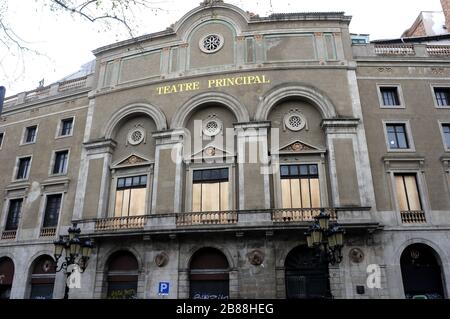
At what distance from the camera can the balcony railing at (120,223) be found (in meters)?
20.2

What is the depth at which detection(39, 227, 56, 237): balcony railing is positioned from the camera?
22.4 meters

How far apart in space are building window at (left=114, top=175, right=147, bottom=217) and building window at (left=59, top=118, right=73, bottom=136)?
21.2 ft

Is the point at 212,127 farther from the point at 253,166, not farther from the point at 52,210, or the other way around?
the point at 52,210

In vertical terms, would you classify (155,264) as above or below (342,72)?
below

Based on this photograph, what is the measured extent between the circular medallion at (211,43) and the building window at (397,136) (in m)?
12.0

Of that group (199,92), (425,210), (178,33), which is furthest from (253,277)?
(178,33)

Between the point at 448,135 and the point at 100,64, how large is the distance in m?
23.9

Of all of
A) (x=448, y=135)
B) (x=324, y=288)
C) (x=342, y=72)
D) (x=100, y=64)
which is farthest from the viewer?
(x=100, y=64)

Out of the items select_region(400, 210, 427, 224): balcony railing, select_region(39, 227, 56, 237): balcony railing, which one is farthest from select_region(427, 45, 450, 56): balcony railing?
select_region(39, 227, 56, 237): balcony railing

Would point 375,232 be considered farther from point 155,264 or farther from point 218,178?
point 155,264

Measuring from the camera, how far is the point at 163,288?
1856 cm

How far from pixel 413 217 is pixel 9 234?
83.0 feet

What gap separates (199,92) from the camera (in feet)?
74.4

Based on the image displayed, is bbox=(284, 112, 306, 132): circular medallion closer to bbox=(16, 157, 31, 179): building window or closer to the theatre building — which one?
the theatre building
